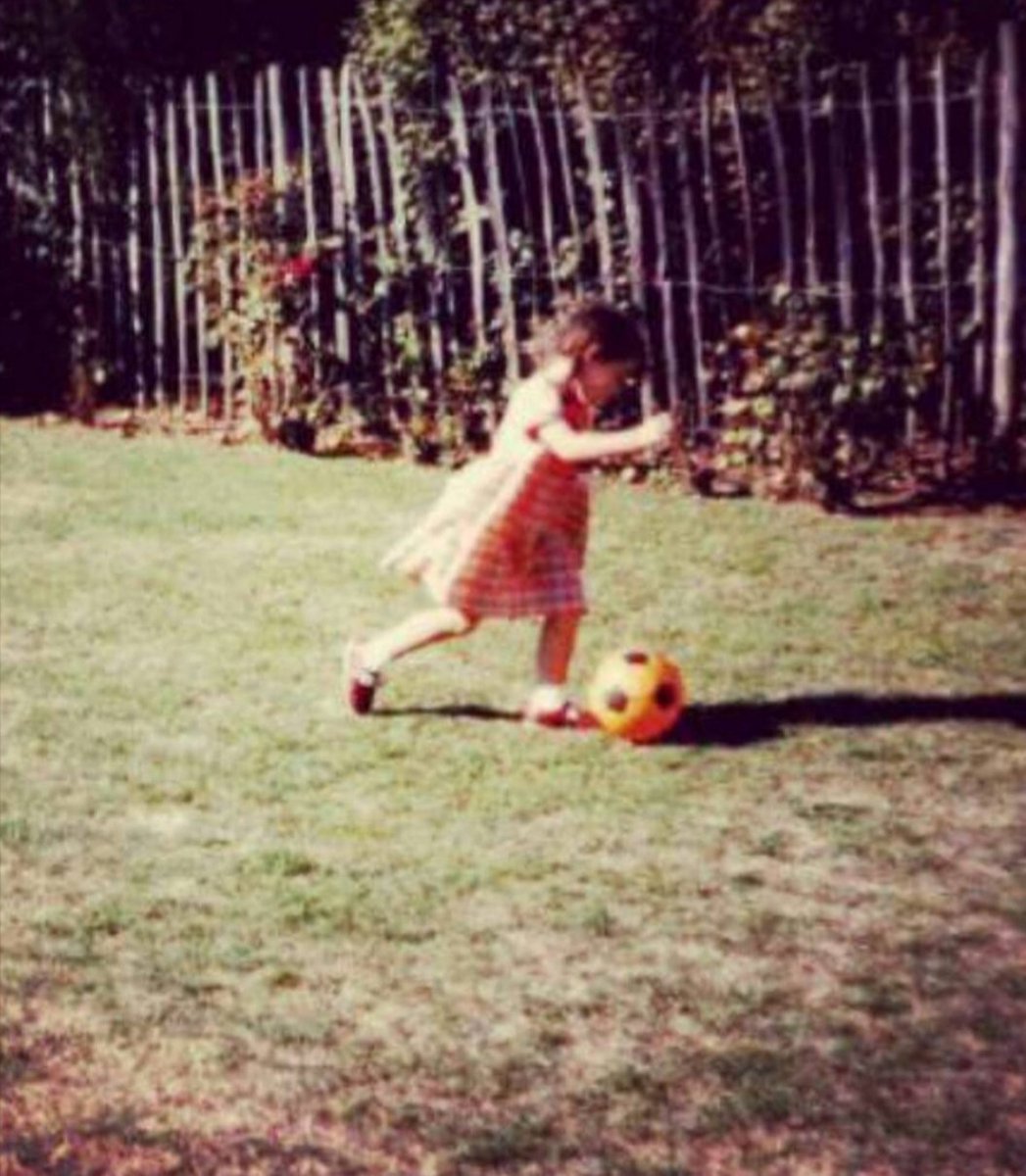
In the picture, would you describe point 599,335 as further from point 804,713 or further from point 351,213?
point 351,213

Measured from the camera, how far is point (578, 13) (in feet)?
40.1

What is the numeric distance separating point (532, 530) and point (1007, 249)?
4403 millimetres

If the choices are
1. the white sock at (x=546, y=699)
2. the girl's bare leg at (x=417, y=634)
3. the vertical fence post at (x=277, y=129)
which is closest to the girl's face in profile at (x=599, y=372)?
the girl's bare leg at (x=417, y=634)

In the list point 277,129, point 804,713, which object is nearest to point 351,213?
point 277,129

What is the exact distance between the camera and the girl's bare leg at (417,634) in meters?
5.18

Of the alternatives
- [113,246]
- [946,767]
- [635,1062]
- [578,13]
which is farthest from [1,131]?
[635,1062]

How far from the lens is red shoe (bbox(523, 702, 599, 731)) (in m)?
5.14

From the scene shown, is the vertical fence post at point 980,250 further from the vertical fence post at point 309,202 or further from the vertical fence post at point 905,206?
the vertical fence post at point 309,202

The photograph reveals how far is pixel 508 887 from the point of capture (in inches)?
157

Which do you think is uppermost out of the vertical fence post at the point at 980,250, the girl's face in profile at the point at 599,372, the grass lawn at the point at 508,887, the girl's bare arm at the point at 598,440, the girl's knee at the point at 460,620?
the vertical fence post at the point at 980,250

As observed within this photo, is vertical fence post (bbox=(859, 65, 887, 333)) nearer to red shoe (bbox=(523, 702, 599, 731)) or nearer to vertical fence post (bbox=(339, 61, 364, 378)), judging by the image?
vertical fence post (bbox=(339, 61, 364, 378))

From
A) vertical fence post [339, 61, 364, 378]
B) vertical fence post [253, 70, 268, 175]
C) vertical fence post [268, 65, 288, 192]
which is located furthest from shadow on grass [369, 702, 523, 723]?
vertical fence post [253, 70, 268, 175]

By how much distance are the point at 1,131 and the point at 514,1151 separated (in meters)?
10.8

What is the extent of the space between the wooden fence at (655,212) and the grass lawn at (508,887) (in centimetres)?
219
